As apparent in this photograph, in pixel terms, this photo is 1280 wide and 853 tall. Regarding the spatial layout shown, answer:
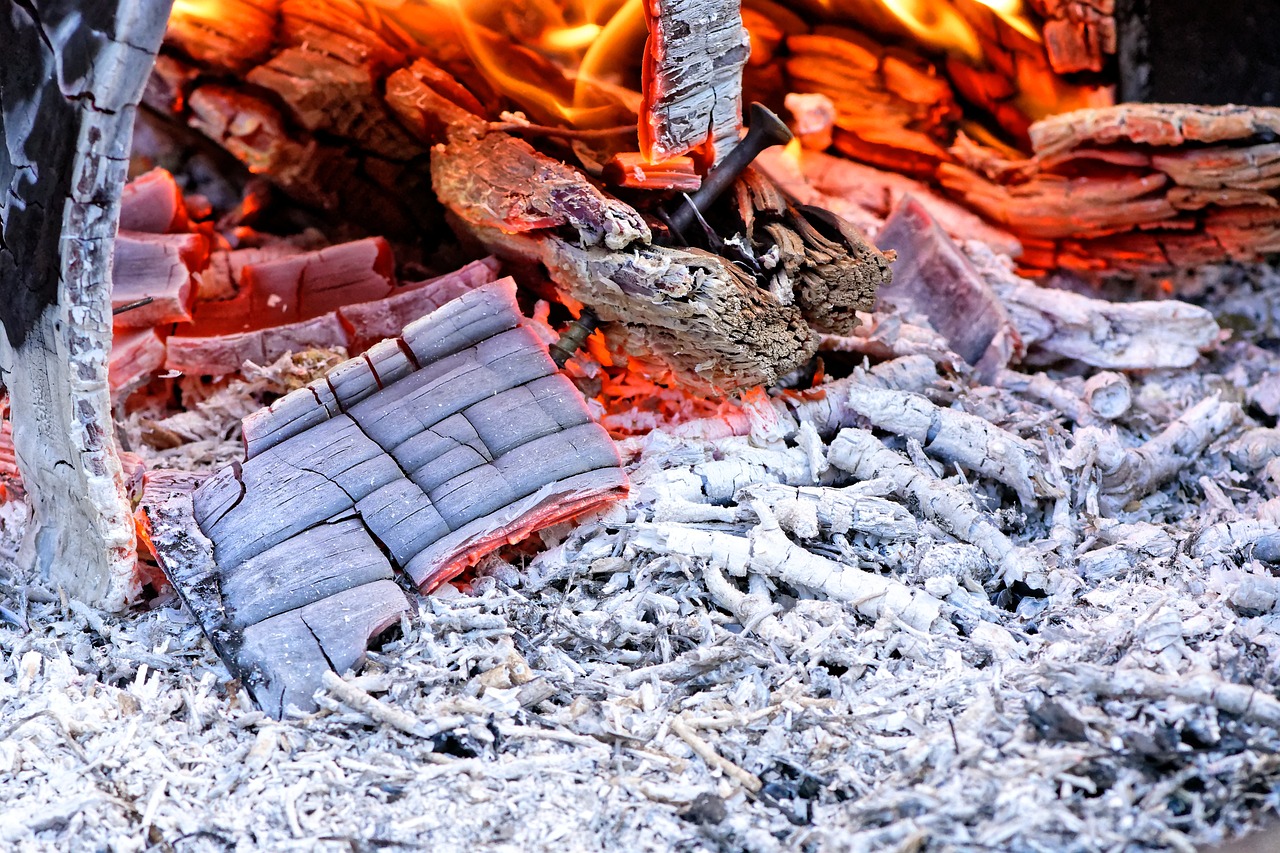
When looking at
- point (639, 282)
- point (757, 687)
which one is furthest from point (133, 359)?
point (757, 687)

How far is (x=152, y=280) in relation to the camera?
10.7 ft

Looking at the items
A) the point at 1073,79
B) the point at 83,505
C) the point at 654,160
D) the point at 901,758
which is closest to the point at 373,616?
the point at 83,505

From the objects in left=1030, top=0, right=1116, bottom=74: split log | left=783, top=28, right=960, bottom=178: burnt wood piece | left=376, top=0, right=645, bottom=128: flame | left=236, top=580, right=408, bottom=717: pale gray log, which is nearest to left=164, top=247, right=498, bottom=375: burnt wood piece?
left=376, top=0, right=645, bottom=128: flame

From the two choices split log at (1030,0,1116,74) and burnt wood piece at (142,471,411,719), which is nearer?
burnt wood piece at (142,471,411,719)

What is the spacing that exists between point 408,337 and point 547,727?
1.11 metres

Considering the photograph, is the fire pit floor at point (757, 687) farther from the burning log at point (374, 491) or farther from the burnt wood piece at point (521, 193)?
the burnt wood piece at point (521, 193)

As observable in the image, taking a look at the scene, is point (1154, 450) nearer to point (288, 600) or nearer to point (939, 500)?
point (939, 500)

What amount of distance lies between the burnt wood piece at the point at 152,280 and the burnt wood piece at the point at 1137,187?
2.71 meters

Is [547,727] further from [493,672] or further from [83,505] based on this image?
[83,505]

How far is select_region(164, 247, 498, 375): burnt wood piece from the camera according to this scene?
10.5ft

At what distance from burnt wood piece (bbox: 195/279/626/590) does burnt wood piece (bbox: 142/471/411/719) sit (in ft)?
0.13

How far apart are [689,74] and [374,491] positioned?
128 cm

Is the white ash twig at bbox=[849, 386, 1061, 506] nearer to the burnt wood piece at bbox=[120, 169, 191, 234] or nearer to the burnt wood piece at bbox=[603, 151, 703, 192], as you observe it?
the burnt wood piece at bbox=[603, 151, 703, 192]

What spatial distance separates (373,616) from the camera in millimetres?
2354
